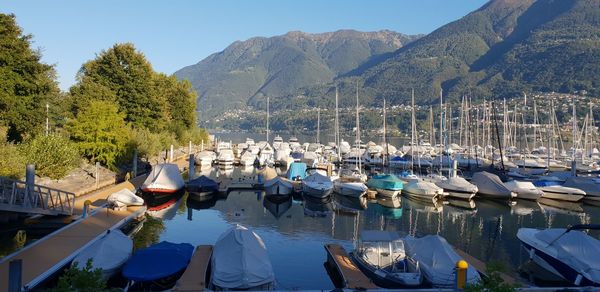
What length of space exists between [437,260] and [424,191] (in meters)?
26.9

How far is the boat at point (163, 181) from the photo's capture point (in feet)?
142

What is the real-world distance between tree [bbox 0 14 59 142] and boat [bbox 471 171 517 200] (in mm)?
42725

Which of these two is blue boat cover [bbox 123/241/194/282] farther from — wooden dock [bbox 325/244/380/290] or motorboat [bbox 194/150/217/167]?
motorboat [bbox 194/150/217/167]

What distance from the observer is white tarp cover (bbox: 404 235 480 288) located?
1962 cm

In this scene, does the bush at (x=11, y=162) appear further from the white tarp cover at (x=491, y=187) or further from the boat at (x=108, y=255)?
the white tarp cover at (x=491, y=187)

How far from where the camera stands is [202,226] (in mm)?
34562

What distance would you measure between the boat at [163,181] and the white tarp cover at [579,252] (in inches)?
1252

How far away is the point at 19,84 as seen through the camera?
3881 centimetres

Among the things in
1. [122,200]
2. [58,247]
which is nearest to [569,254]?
[58,247]

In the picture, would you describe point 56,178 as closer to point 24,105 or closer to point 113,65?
point 24,105

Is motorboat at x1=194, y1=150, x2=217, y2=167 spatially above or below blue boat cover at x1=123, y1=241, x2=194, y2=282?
above

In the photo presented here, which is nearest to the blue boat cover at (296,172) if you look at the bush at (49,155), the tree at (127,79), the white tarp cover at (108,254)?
the bush at (49,155)

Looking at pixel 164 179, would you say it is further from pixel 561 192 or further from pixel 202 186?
pixel 561 192

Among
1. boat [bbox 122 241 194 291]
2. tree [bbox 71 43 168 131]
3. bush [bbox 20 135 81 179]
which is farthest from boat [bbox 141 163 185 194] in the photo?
boat [bbox 122 241 194 291]
